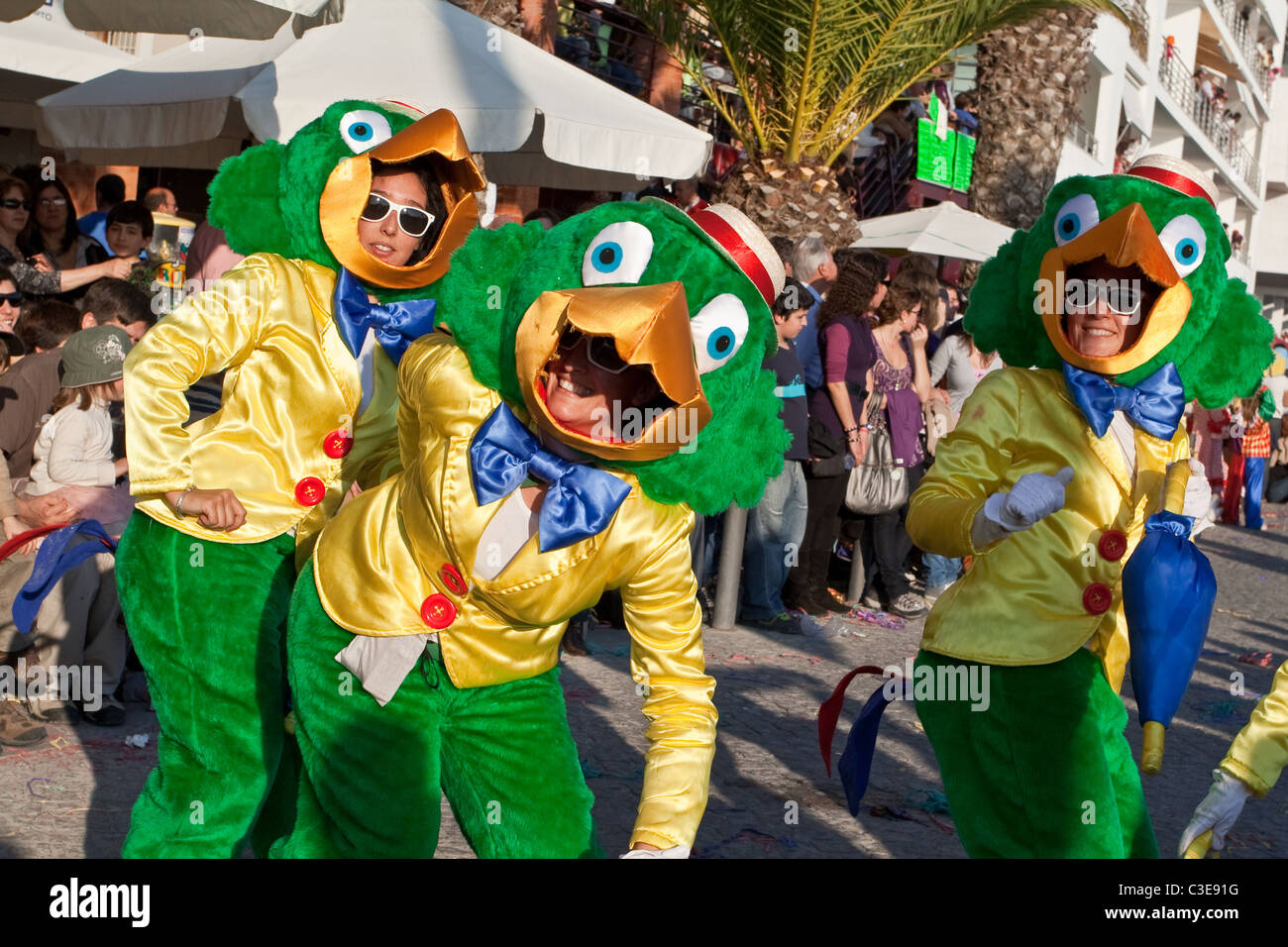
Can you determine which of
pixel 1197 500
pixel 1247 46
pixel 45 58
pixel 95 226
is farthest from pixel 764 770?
pixel 1247 46

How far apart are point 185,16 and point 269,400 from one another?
3.93 metres

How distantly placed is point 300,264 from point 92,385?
2543 millimetres

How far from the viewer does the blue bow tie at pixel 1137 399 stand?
126 inches

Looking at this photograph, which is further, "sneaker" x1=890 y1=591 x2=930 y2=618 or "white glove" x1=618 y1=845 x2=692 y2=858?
"sneaker" x1=890 y1=591 x2=930 y2=618

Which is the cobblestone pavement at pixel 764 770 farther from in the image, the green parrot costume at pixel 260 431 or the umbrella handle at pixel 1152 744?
the umbrella handle at pixel 1152 744

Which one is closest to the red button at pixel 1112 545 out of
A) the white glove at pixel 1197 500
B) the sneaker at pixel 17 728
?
the white glove at pixel 1197 500

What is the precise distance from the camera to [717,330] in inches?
101

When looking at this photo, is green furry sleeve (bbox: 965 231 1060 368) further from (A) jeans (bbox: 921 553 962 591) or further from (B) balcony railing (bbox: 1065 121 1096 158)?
(B) balcony railing (bbox: 1065 121 1096 158)

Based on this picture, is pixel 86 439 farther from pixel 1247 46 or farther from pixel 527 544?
pixel 1247 46

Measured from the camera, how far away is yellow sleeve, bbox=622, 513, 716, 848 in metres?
2.65

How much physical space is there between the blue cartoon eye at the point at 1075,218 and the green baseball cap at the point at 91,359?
3714 mm

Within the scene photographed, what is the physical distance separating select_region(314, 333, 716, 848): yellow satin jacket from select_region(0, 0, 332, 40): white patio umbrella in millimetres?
4202

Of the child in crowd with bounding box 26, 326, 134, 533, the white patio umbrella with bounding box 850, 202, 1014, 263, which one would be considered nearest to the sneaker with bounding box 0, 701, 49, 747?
the child in crowd with bounding box 26, 326, 134, 533

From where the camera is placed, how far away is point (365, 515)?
9.52 ft
